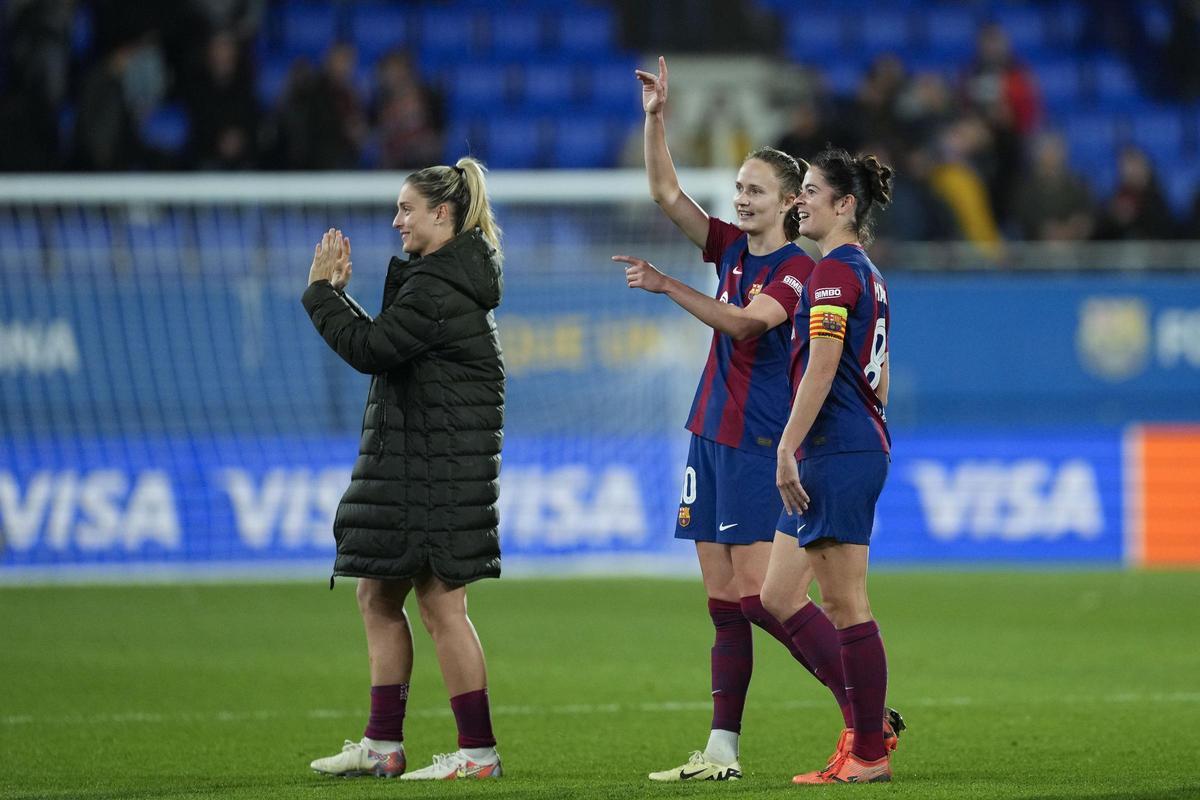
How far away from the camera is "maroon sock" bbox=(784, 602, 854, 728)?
6.32 metres

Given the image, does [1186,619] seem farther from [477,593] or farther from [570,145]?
[570,145]

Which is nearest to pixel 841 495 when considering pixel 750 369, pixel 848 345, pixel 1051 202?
pixel 848 345

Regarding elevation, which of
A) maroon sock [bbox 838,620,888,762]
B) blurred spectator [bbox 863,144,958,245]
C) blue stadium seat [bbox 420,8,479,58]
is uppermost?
blue stadium seat [bbox 420,8,479,58]

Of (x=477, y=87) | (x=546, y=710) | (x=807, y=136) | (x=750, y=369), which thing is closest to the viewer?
(x=750, y=369)

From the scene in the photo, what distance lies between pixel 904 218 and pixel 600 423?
12.9 feet

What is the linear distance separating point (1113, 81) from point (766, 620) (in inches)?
634

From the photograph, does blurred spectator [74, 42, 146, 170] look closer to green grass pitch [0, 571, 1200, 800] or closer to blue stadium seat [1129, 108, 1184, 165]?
green grass pitch [0, 571, 1200, 800]

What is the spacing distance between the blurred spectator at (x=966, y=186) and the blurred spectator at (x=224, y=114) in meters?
6.14

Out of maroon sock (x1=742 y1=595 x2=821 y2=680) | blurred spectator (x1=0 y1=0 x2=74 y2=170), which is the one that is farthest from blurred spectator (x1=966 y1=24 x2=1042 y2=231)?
maroon sock (x1=742 y1=595 x2=821 y2=680)

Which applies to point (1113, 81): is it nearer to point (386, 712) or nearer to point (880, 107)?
point (880, 107)

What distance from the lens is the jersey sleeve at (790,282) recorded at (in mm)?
6352

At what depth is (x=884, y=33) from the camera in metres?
21.3

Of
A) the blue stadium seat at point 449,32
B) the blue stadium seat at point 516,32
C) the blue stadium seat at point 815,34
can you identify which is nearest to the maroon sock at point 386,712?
the blue stadium seat at point 449,32

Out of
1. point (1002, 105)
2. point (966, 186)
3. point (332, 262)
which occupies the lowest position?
point (332, 262)
